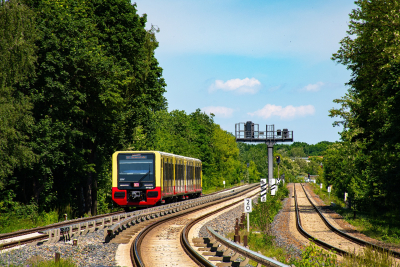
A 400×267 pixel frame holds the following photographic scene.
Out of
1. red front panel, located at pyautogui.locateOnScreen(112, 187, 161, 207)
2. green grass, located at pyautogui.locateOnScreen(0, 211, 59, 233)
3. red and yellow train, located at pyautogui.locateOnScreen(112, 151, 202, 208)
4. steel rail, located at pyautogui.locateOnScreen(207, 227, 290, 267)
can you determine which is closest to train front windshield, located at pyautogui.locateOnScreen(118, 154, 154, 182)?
red and yellow train, located at pyautogui.locateOnScreen(112, 151, 202, 208)

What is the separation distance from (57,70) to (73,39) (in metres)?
1.91

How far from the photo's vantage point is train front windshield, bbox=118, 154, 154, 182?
2528 cm

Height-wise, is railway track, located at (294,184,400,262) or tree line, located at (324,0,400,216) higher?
tree line, located at (324,0,400,216)

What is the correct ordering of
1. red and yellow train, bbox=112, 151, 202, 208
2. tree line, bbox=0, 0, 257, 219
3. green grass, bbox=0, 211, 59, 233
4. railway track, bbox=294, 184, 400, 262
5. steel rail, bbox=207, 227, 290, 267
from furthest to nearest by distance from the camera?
red and yellow train, bbox=112, 151, 202, 208 < tree line, bbox=0, 0, 257, 219 < green grass, bbox=0, 211, 59, 233 < railway track, bbox=294, 184, 400, 262 < steel rail, bbox=207, 227, 290, 267

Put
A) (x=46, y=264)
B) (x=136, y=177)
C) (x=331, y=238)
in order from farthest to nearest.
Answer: (x=136, y=177) → (x=331, y=238) → (x=46, y=264)

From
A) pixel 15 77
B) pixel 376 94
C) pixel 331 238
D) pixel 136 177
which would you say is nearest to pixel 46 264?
pixel 331 238

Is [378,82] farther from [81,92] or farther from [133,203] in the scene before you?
[81,92]

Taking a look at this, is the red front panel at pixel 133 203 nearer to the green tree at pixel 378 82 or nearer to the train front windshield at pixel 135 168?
the train front windshield at pixel 135 168

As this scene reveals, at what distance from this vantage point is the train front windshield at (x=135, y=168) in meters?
25.3

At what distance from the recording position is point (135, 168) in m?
25.3

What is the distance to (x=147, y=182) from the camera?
2538cm

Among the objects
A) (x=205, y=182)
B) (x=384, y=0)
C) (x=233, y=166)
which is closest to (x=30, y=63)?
(x=384, y=0)

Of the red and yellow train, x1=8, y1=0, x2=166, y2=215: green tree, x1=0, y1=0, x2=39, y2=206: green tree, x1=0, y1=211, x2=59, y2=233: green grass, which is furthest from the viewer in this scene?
the red and yellow train

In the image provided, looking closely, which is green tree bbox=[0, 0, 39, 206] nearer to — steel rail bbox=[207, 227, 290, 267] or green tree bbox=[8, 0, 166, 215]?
green tree bbox=[8, 0, 166, 215]
